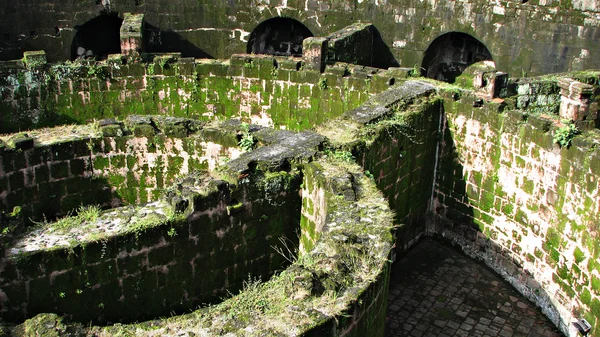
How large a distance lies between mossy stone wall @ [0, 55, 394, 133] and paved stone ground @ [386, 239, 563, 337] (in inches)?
170

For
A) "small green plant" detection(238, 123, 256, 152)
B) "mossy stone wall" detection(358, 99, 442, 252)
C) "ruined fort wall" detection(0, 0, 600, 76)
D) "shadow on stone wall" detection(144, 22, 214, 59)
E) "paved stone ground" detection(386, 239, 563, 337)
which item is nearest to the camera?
"small green plant" detection(238, 123, 256, 152)

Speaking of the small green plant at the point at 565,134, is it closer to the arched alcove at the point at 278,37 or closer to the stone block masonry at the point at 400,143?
the stone block masonry at the point at 400,143

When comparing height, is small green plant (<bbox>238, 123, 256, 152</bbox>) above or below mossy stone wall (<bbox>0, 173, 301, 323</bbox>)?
above

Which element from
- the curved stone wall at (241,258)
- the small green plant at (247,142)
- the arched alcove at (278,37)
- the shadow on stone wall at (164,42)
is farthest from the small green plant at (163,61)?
the curved stone wall at (241,258)

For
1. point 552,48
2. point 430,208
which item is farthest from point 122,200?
point 552,48

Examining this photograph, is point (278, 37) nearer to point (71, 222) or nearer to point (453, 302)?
point (453, 302)

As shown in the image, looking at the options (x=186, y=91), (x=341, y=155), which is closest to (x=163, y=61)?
(x=186, y=91)

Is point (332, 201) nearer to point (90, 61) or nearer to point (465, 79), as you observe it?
point (465, 79)

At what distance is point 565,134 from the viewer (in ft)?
43.0

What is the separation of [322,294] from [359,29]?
12.5m

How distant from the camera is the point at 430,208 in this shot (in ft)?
52.7

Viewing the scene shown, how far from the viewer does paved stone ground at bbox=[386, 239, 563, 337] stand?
13328 mm

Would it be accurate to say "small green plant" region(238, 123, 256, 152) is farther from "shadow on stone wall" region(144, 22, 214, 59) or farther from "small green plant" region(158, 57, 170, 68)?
"shadow on stone wall" region(144, 22, 214, 59)

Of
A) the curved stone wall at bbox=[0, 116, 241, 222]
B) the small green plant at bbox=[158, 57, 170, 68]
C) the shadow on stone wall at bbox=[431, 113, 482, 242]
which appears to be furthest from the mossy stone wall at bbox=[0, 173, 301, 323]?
the small green plant at bbox=[158, 57, 170, 68]
